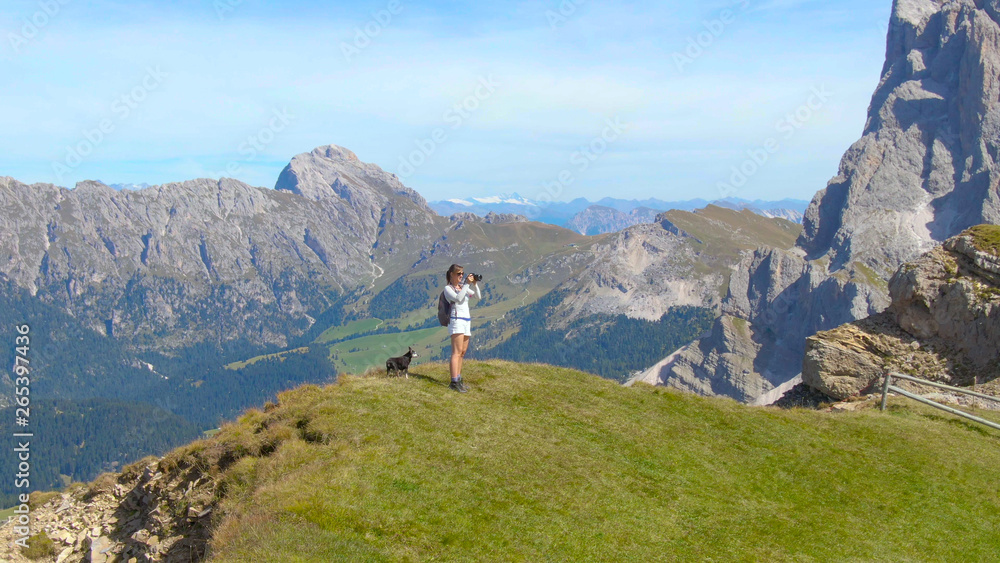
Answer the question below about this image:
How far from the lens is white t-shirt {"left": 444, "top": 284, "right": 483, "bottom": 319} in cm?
2140

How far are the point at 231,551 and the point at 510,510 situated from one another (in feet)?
21.1

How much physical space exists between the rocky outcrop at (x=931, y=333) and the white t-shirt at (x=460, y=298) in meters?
23.6

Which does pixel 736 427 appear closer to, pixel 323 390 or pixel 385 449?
pixel 385 449

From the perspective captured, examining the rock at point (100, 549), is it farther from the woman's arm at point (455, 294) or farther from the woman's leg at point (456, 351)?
the woman's arm at point (455, 294)

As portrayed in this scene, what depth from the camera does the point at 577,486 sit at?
15898 millimetres

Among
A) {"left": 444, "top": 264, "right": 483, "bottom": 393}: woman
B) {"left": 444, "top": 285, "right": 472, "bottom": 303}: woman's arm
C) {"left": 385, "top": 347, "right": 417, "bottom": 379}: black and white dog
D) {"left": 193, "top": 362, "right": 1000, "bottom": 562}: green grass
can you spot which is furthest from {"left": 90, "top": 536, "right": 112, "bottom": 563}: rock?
{"left": 444, "top": 285, "right": 472, "bottom": 303}: woman's arm

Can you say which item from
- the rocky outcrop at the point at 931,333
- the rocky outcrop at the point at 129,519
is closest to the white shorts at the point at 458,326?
the rocky outcrop at the point at 129,519

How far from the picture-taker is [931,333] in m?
35.5

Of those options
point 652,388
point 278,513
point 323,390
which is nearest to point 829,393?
point 652,388

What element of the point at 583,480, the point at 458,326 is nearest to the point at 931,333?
the point at 583,480

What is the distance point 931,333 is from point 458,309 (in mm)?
32222

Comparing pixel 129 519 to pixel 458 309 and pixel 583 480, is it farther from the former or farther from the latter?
pixel 583 480

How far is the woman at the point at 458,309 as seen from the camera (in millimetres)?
21484

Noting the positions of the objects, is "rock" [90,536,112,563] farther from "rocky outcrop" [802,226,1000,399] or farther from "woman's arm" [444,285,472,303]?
"rocky outcrop" [802,226,1000,399]
